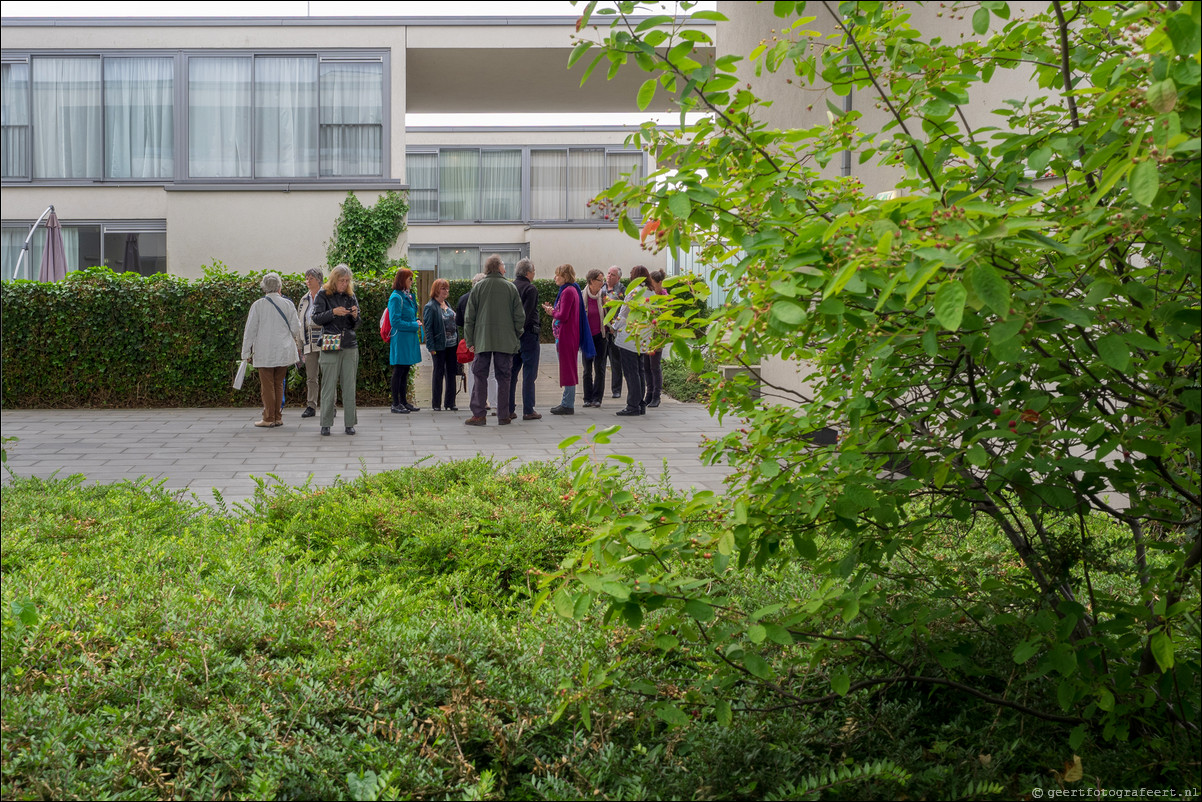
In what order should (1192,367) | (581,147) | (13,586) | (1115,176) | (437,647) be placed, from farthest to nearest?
1. (581,147)
2. (13,586)
3. (437,647)
4. (1192,367)
5. (1115,176)

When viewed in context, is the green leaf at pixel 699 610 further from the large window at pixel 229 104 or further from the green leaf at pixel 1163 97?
the large window at pixel 229 104

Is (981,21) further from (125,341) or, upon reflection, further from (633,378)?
(125,341)

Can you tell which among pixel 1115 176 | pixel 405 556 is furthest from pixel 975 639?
pixel 405 556

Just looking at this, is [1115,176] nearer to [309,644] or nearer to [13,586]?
[309,644]

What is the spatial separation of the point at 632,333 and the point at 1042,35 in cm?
143

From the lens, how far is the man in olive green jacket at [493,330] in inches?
455

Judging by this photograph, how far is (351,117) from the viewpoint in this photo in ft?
61.1

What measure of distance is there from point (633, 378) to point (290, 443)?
4.49 meters

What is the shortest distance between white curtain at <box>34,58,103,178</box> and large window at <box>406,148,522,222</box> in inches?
525

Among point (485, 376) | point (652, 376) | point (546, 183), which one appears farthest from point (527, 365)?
point (546, 183)

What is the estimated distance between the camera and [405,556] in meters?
4.86

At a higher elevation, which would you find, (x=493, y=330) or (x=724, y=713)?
(x=493, y=330)

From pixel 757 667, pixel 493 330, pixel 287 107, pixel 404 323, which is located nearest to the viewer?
pixel 757 667

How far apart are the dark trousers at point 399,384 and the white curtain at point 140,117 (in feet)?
30.4
